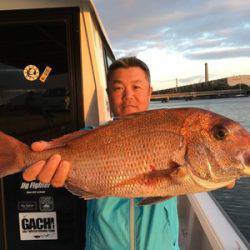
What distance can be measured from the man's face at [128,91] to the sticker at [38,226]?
162cm

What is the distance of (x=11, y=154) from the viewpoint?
2189 mm

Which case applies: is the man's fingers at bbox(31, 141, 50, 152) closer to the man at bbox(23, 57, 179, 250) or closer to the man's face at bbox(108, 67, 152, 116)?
the man at bbox(23, 57, 179, 250)

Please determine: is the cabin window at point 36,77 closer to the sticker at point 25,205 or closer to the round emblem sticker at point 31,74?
the round emblem sticker at point 31,74

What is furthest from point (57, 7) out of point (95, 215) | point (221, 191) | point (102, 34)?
point (221, 191)

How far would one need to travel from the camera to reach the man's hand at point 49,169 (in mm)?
2164

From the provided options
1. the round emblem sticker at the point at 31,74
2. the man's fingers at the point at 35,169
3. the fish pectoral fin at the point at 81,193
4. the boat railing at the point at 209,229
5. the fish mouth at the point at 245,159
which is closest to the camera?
the fish mouth at the point at 245,159

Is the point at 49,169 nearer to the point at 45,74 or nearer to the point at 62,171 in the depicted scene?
the point at 62,171

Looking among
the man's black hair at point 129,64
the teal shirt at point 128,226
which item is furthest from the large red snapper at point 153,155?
the man's black hair at point 129,64

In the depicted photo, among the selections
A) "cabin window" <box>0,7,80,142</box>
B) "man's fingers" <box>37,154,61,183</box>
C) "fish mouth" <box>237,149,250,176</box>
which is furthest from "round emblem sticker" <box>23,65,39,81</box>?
"fish mouth" <box>237,149,250,176</box>

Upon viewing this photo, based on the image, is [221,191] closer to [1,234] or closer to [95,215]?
[1,234]

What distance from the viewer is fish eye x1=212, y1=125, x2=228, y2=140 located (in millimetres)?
2020

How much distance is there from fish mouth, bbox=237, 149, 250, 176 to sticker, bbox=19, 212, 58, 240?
7.73 ft

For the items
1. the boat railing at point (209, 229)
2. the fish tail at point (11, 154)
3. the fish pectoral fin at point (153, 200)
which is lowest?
the boat railing at point (209, 229)

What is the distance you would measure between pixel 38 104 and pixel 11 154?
169cm
